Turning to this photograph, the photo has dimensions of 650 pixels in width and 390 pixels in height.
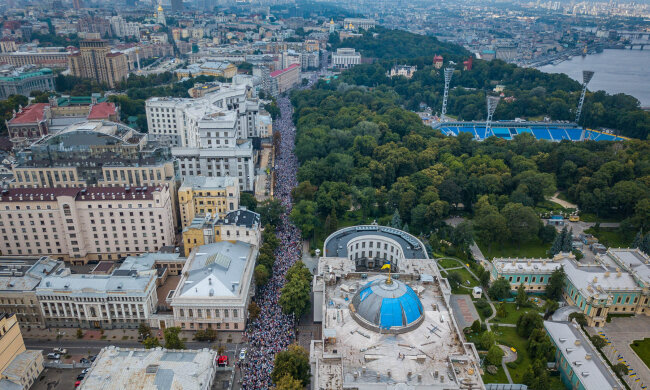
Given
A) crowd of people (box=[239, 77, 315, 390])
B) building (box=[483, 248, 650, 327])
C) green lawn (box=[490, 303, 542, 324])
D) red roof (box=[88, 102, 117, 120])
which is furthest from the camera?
red roof (box=[88, 102, 117, 120])

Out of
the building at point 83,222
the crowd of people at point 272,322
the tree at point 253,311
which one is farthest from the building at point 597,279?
the building at point 83,222

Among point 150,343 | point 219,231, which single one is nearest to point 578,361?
point 150,343

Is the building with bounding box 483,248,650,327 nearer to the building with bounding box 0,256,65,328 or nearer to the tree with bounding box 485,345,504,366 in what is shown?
the tree with bounding box 485,345,504,366

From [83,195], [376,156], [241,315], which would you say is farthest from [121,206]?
[376,156]

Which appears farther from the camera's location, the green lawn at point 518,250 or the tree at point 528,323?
the green lawn at point 518,250

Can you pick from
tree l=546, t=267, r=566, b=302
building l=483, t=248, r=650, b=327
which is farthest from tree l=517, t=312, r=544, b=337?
tree l=546, t=267, r=566, b=302

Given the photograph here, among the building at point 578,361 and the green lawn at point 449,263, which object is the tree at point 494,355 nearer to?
the building at point 578,361
